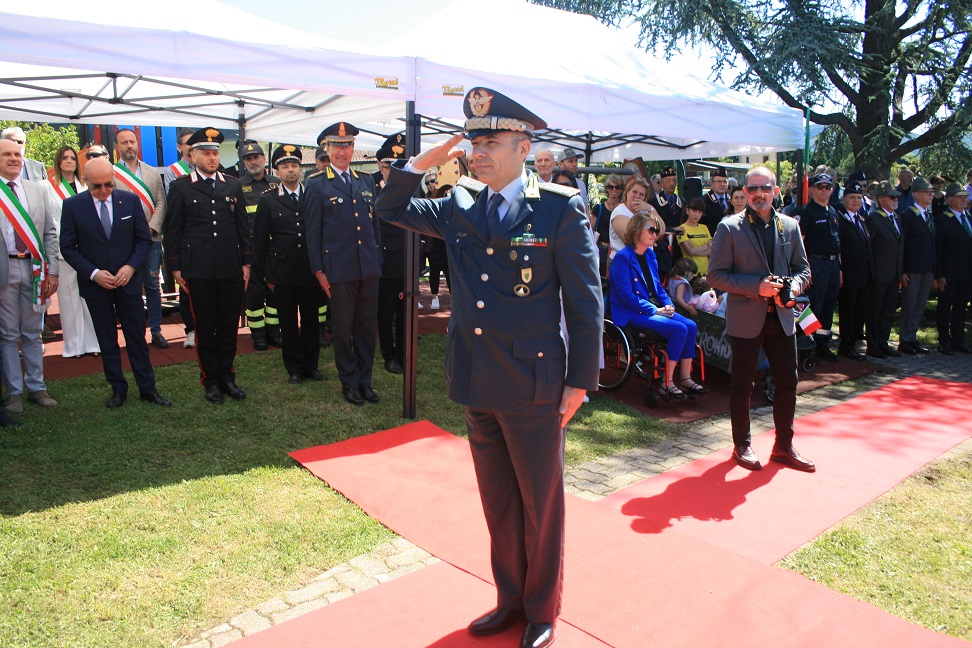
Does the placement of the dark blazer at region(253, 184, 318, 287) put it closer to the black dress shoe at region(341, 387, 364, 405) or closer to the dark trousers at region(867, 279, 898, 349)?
the black dress shoe at region(341, 387, 364, 405)

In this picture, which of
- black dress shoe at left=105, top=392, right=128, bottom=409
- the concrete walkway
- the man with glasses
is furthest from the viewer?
the man with glasses

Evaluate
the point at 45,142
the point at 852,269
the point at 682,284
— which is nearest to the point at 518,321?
the point at 682,284

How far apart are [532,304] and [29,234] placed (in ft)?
15.1

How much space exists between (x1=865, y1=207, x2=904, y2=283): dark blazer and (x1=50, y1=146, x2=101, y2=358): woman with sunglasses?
8.62m

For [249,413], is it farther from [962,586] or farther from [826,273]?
[826,273]

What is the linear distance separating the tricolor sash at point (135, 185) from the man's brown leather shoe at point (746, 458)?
226 inches

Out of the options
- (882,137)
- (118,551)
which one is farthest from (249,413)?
(882,137)

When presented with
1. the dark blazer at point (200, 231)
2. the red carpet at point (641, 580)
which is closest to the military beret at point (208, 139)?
the dark blazer at point (200, 231)

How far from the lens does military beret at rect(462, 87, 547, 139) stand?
2.54 meters

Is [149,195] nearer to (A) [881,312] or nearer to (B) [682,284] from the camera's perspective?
(B) [682,284]

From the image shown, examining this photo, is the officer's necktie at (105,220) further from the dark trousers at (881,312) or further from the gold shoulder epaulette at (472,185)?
the dark trousers at (881,312)

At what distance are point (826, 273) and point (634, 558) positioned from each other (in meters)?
5.80

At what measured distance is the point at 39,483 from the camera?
4254 mm

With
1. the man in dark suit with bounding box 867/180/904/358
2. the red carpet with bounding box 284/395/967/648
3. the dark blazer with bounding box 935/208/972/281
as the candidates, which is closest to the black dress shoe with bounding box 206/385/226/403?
the red carpet with bounding box 284/395/967/648
